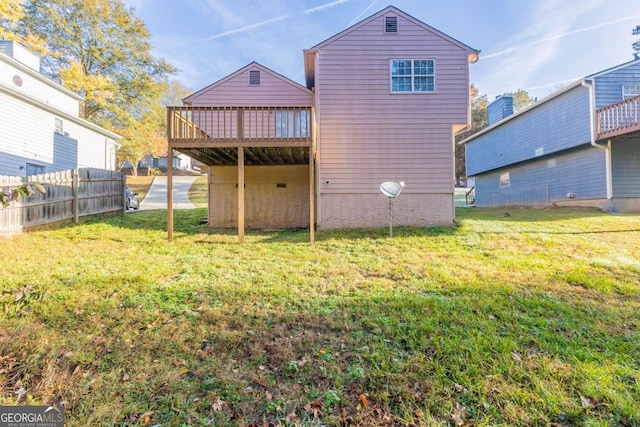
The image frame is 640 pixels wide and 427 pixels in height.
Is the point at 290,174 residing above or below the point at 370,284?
above

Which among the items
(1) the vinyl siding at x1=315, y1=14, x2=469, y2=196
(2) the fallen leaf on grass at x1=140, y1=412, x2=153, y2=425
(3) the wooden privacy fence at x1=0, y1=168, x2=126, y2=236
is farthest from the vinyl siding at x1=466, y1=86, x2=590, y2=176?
(3) the wooden privacy fence at x1=0, y1=168, x2=126, y2=236

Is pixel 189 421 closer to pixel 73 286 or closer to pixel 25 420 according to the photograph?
pixel 25 420

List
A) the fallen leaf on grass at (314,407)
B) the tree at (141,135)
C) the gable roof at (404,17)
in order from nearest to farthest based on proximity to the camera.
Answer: the fallen leaf on grass at (314,407), the gable roof at (404,17), the tree at (141,135)

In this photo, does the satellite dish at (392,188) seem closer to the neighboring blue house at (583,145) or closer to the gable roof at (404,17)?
the gable roof at (404,17)

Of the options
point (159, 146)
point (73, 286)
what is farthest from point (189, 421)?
point (159, 146)

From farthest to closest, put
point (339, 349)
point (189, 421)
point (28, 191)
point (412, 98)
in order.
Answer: point (412, 98) < point (339, 349) < point (189, 421) < point (28, 191)

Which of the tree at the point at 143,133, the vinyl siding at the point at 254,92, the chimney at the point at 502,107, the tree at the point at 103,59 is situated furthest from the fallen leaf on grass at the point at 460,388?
the tree at the point at 143,133

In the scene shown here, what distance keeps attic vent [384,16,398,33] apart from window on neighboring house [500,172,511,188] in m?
12.3

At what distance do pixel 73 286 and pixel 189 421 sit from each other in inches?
123

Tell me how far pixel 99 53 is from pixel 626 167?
94.4ft

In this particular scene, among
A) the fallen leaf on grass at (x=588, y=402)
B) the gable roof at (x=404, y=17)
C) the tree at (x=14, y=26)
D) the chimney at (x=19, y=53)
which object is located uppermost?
the tree at (x=14, y=26)

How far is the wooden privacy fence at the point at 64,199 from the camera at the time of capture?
6520 millimetres

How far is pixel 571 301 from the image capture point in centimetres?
355

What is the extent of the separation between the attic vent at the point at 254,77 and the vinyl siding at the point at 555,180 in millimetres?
13101
